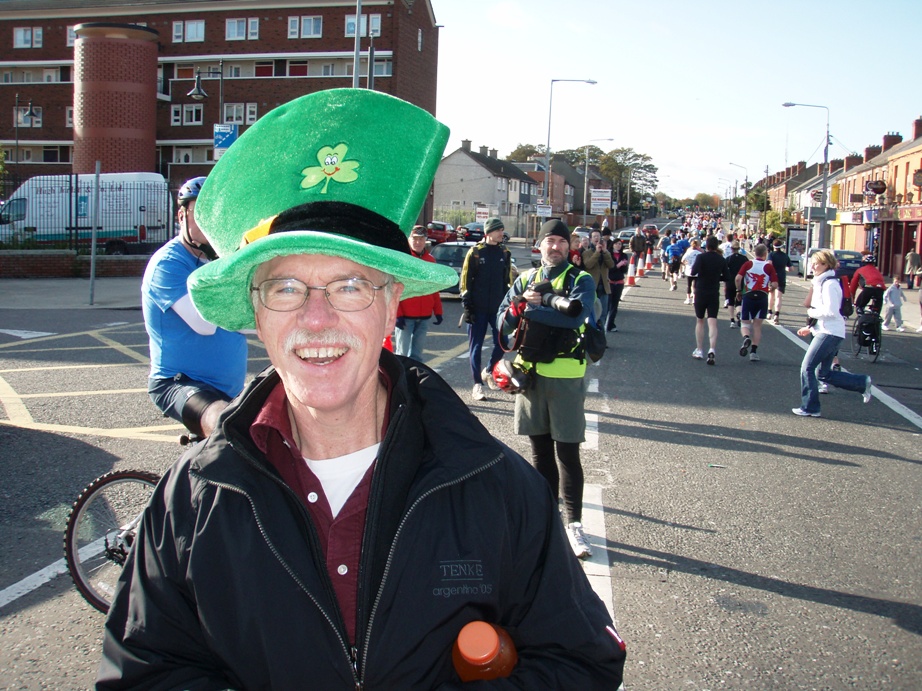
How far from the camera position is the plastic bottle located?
1.55 m

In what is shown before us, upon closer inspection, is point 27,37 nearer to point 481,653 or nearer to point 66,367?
point 66,367

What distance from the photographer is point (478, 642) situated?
1.56 metres

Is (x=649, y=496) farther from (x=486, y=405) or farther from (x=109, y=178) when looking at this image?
(x=109, y=178)

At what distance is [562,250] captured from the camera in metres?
5.70

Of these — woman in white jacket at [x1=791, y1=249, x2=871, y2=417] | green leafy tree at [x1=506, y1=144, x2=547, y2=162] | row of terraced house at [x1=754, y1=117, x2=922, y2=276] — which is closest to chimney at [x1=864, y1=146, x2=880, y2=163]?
row of terraced house at [x1=754, y1=117, x2=922, y2=276]

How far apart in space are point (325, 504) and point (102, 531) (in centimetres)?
302

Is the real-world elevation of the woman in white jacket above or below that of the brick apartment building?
below

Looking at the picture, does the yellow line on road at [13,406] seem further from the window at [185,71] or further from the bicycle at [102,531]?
the window at [185,71]

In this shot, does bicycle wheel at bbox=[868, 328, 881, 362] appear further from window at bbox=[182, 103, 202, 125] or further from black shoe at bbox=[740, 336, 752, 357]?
window at bbox=[182, 103, 202, 125]

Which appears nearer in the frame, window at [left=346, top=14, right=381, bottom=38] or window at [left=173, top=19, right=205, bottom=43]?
window at [left=346, top=14, right=381, bottom=38]

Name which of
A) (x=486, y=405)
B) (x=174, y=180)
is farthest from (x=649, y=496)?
(x=174, y=180)

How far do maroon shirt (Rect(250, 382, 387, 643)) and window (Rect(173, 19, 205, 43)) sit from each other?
5562 cm

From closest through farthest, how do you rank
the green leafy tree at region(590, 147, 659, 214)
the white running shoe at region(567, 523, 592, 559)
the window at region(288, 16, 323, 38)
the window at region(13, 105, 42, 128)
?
the white running shoe at region(567, 523, 592, 559) < the window at region(288, 16, 323, 38) < the window at region(13, 105, 42, 128) < the green leafy tree at region(590, 147, 659, 214)

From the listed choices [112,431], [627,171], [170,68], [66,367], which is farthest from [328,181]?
[627,171]
